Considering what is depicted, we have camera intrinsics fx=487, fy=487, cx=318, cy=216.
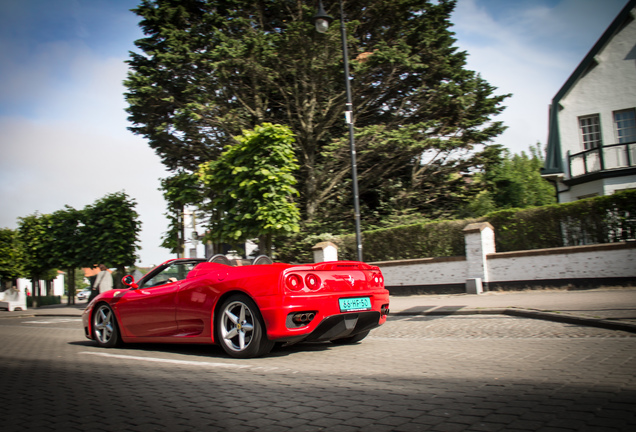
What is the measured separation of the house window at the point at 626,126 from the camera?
63.4ft

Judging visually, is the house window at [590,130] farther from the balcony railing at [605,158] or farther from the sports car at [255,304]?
the sports car at [255,304]

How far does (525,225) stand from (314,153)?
10469 millimetres

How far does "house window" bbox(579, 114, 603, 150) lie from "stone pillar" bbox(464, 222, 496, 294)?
8.77 metres

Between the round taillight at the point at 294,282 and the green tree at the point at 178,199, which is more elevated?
the green tree at the point at 178,199

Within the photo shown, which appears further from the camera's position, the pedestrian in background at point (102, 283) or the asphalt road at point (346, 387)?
the pedestrian in background at point (102, 283)

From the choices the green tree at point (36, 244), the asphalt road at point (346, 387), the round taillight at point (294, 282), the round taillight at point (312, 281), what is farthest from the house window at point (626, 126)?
the green tree at point (36, 244)

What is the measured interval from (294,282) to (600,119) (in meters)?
19.2

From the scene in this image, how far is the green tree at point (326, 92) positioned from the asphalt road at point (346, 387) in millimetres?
14305

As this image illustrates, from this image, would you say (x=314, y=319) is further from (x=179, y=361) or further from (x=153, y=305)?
(x=153, y=305)

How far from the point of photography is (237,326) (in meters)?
5.48

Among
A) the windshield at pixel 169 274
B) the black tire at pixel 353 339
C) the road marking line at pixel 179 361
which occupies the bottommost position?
the black tire at pixel 353 339

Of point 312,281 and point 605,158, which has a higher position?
point 605,158

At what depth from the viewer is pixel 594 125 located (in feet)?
65.8

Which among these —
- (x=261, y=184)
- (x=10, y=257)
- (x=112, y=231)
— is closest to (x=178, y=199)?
(x=261, y=184)
